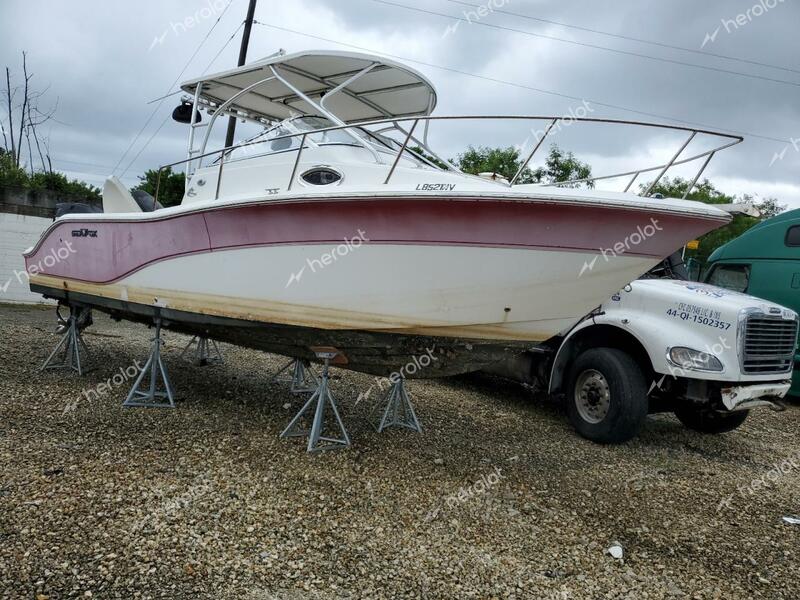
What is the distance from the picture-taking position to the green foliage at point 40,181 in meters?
12.3

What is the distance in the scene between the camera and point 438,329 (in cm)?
338

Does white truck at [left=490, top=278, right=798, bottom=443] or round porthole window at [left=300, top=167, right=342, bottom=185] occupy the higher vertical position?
round porthole window at [left=300, top=167, right=342, bottom=185]

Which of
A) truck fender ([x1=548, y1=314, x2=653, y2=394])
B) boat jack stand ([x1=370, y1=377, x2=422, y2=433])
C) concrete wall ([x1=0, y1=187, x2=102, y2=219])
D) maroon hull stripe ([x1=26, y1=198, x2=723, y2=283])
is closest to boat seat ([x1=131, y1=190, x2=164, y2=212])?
maroon hull stripe ([x1=26, y1=198, x2=723, y2=283])

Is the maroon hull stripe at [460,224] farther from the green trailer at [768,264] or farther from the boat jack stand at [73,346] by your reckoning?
the green trailer at [768,264]

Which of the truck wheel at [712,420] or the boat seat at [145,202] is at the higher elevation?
the boat seat at [145,202]

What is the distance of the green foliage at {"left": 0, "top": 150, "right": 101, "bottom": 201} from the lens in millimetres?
12273

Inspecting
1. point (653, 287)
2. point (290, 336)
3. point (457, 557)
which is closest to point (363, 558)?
point (457, 557)

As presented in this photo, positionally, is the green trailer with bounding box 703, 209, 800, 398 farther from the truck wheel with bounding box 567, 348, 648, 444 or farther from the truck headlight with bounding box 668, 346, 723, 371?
the truck wheel with bounding box 567, 348, 648, 444

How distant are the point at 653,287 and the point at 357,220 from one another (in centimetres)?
287

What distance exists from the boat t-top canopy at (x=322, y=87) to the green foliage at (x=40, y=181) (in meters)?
7.31

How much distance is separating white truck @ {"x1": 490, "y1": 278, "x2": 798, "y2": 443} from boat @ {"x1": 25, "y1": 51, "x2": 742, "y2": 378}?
52.4 inches

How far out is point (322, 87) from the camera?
4516mm

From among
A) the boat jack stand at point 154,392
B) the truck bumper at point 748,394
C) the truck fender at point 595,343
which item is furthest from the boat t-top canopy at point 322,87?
the truck bumper at point 748,394

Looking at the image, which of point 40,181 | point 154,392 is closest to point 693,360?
point 154,392
